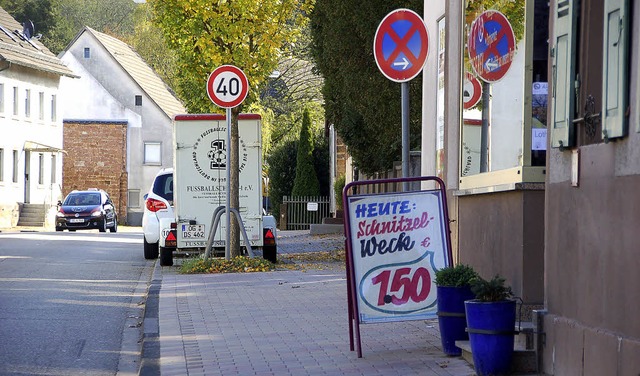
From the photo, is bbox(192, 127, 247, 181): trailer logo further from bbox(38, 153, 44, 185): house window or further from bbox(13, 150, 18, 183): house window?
bbox(38, 153, 44, 185): house window

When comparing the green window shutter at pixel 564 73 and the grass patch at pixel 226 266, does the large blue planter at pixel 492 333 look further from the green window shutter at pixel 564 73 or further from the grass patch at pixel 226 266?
the grass patch at pixel 226 266

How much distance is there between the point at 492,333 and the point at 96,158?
197ft

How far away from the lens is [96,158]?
2616 inches

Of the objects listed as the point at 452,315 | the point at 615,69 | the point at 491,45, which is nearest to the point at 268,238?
the point at 491,45

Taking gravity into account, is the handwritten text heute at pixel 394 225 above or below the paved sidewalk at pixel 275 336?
above

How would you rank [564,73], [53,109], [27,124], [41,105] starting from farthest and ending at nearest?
[53,109] → [41,105] → [27,124] → [564,73]

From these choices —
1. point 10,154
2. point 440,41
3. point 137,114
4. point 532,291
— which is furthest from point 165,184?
point 137,114

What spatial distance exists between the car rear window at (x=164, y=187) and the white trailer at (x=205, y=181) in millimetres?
1606

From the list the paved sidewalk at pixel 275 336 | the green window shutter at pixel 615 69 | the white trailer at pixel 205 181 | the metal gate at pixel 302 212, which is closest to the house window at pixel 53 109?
the metal gate at pixel 302 212

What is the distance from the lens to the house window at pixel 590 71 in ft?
21.6

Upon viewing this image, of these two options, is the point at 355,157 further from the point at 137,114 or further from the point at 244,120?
the point at 137,114

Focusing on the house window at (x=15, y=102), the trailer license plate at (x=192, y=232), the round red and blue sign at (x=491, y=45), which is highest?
the house window at (x=15, y=102)

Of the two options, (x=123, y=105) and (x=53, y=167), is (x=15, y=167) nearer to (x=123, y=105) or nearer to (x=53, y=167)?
(x=53, y=167)

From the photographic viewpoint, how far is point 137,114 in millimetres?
67000
